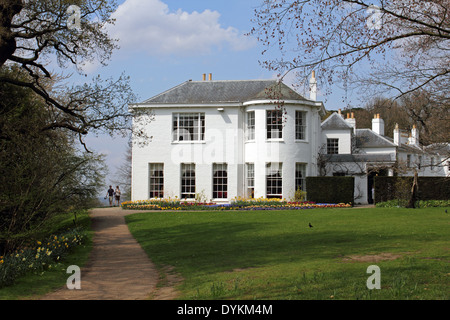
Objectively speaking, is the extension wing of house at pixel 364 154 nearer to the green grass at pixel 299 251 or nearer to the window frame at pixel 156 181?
the green grass at pixel 299 251

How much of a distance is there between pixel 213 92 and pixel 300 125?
622cm

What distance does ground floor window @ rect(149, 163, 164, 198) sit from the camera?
2978 cm

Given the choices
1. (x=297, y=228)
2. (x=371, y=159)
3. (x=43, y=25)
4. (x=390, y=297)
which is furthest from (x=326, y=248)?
(x=371, y=159)

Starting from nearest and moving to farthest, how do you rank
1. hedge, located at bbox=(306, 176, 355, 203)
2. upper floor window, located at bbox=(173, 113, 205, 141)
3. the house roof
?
hedge, located at bbox=(306, 176, 355, 203) → upper floor window, located at bbox=(173, 113, 205, 141) → the house roof

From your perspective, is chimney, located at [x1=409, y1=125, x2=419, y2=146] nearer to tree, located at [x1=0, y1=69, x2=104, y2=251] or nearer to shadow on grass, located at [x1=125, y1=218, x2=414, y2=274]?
shadow on grass, located at [x1=125, y1=218, x2=414, y2=274]

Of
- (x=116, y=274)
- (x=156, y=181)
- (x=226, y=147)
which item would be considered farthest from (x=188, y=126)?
(x=116, y=274)

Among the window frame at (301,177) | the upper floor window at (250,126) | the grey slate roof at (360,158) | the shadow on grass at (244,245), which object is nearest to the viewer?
the shadow on grass at (244,245)

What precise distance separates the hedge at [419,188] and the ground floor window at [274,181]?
5.77m

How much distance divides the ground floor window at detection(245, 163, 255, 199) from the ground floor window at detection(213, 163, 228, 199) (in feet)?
4.39

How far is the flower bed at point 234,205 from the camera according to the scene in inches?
1010

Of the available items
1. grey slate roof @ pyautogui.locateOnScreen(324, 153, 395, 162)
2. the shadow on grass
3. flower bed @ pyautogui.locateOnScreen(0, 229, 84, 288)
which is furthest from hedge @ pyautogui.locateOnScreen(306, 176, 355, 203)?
flower bed @ pyautogui.locateOnScreen(0, 229, 84, 288)

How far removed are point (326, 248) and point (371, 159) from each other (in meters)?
22.5

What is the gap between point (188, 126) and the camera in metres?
29.9

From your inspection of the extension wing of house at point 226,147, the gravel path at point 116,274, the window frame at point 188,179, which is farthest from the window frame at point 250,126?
the gravel path at point 116,274
